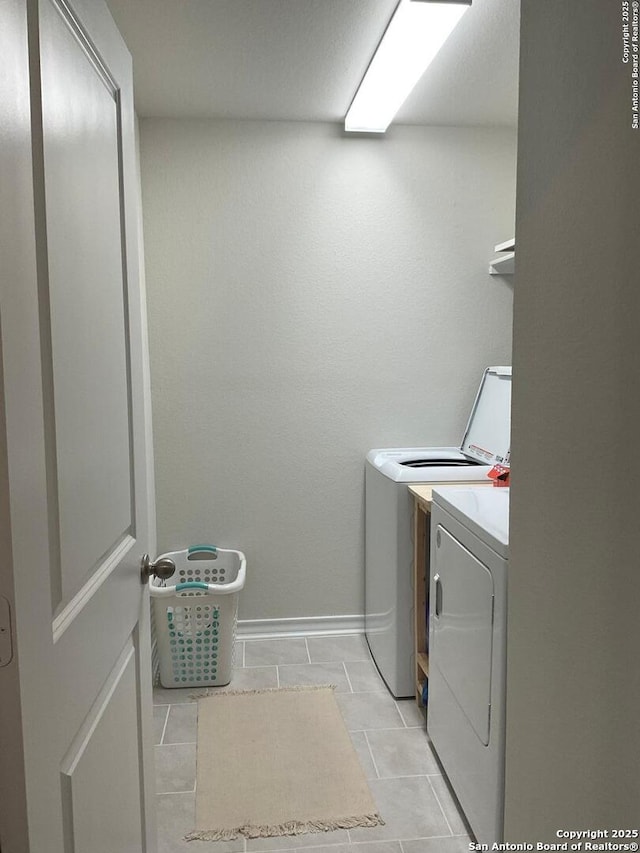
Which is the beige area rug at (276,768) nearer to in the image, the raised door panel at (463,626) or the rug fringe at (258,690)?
the rug fringe at (258,690)

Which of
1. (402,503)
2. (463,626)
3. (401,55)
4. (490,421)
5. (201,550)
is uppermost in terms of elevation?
(401,55)

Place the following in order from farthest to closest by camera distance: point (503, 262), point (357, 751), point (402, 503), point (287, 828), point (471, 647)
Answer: point (503, 262)
point (402, 503)
point (357, 751)
point (287, 828)
point (471, 647)

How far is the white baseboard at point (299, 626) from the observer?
130 inches

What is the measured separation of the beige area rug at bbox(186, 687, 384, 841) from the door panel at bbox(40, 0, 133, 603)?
49.5 inches

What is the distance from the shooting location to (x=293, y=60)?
7.84 feet

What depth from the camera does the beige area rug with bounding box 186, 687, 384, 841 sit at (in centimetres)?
202

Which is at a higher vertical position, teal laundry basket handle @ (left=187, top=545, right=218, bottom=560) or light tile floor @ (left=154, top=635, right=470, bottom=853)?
teal laundry basket handle @ (left=187, top=545, right=218, bottom=560)

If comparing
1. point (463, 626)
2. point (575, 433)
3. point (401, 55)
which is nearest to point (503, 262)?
point (401, 55)

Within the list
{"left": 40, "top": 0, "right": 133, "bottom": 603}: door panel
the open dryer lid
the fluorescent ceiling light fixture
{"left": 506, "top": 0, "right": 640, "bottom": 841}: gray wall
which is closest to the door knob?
{"left": 40, "top": 0, "right": 133, "bottom": 603}: door panel

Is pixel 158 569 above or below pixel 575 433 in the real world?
below

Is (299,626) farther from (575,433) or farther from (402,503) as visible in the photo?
(575,433)

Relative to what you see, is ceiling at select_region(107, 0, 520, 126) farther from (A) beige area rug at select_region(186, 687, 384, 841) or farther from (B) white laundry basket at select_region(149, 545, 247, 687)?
(A) beige area rug at select_region(186, 687, 384, 841)

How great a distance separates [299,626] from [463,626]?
1.56 m

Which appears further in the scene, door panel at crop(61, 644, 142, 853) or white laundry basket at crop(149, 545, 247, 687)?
white laundry basket at crop(149, 545, 247, 687)
